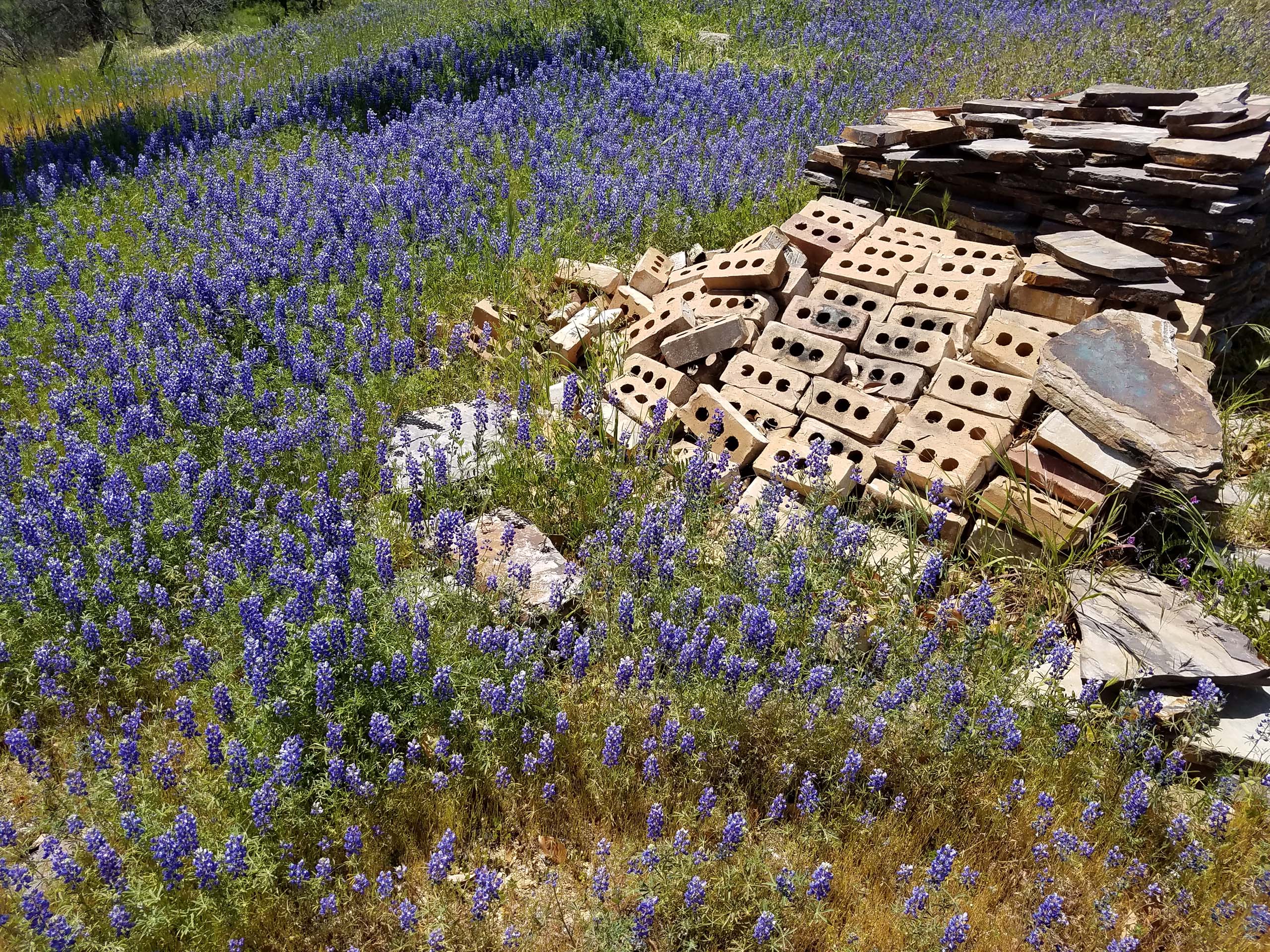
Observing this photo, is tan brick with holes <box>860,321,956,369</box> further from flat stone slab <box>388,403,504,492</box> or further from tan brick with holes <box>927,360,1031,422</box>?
flat stone slab <box>388,403,504,492</box>

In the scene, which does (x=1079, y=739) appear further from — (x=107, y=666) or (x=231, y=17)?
(x=231, y=17)

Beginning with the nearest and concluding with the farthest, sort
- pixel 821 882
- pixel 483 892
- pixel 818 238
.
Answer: pixel 483 892 < pixel 821 882 < pixel 818 238

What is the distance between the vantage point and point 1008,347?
217 inches

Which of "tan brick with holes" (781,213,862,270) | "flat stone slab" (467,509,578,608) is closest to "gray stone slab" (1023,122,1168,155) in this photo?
"tan brick with holes" (781,213,862,270)

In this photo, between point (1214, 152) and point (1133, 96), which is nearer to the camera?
point (1214, 152)

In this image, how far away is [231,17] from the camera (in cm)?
2380

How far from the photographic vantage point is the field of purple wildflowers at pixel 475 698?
9.84ft

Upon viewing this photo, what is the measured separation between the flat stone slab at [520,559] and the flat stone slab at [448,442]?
386 mm

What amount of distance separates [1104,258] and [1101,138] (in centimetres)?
132

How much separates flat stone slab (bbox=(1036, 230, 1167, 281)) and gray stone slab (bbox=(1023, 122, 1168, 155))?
752mm

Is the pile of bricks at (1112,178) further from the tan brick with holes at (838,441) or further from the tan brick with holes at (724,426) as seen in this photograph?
the tan brick with holes at (724,426)

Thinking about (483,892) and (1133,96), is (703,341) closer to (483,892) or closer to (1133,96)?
(483,892)

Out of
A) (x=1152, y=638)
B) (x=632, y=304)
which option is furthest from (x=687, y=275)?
(x=1152, y=638)

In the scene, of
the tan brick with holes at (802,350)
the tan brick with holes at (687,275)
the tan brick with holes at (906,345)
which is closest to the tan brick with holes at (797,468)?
the tan brick with holes at (802,350)
